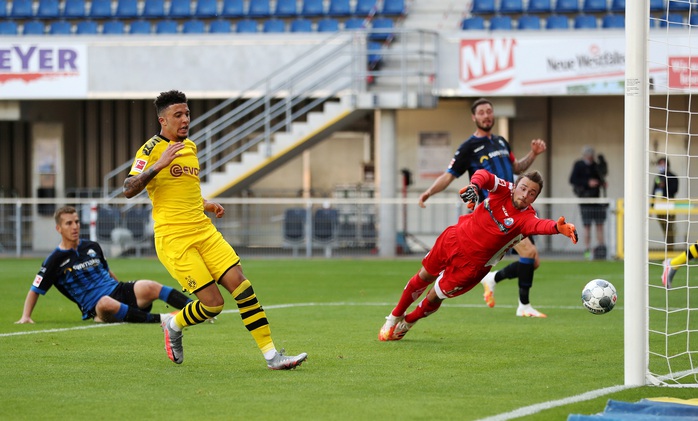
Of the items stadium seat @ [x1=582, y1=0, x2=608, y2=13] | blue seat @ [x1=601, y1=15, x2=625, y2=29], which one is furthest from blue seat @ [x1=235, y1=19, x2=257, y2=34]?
blue seat @ [x1=601, y1=15, x2=625, y2=29]

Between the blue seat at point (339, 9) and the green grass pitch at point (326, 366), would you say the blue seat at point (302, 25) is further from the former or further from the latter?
the green grass pitch at point (326, 366)

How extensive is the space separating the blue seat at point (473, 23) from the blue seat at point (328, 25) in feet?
9.62

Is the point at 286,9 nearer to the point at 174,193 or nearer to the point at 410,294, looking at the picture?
the point at 410,294

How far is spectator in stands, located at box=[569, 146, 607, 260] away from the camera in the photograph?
816 inches

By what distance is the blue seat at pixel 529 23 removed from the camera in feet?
79.6

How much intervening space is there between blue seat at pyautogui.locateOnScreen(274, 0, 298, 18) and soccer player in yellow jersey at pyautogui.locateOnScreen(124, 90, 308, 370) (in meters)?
18.9

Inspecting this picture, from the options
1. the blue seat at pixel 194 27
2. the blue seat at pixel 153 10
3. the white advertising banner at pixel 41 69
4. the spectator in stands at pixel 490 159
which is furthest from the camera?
the blue seat at pixel 153 10

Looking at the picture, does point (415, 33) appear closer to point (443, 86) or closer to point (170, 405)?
point (443, 86)

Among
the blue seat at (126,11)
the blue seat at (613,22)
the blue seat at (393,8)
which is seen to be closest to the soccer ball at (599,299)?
the blue seat at (613,22)

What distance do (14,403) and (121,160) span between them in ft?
71.0

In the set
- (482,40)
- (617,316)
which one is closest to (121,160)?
(482,40)

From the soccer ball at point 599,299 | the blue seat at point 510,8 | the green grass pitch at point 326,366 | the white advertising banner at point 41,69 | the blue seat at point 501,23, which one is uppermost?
the blue seat at point 510,8

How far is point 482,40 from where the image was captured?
72.8 ft

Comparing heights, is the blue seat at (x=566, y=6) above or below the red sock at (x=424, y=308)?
above
